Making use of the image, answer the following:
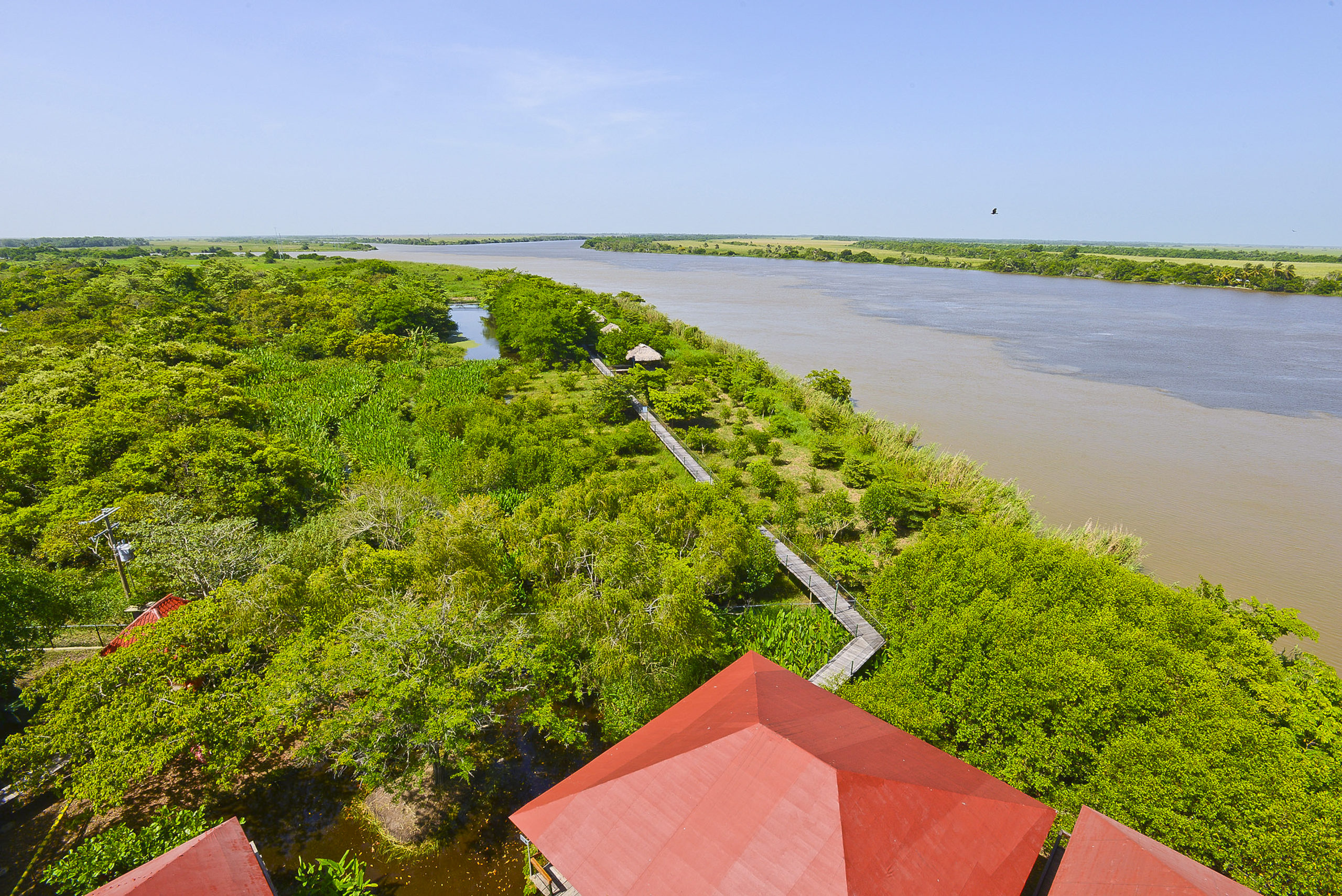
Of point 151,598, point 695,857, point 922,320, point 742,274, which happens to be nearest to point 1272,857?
point 695,857

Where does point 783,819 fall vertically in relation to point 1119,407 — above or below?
below

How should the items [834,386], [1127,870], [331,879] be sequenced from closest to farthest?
[1127,870] < [331,879] < [834,386]

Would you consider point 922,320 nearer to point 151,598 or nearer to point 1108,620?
point 1108,620

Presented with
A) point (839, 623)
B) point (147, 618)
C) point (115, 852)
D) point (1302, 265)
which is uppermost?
point (1302, 265)

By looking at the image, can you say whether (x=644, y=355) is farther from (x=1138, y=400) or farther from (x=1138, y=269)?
(x=1138, y=269)

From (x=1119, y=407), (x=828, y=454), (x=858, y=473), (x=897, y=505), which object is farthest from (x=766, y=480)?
(x=1119, y=407)

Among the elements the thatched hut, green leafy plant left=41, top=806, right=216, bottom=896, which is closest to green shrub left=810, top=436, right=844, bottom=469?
the thatched hut

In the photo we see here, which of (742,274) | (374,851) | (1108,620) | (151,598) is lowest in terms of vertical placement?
(374,851)
